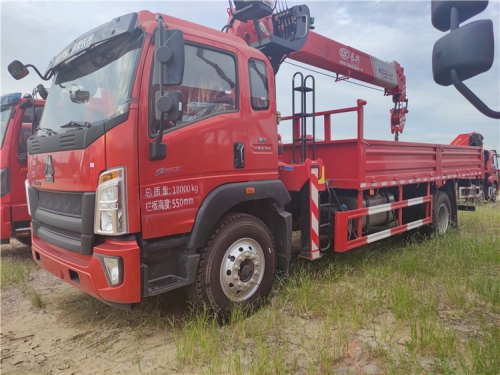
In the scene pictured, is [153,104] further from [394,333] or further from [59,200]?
[394,333]

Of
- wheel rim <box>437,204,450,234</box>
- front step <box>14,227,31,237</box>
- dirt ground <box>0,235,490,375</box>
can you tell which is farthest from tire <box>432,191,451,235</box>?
front step <box>14,227,31,237</box>

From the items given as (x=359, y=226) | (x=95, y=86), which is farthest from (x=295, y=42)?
(x=95, y=86)

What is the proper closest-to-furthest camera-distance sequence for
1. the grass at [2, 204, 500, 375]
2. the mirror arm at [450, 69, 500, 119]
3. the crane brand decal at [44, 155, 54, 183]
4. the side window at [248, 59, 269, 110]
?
the mirror arm at [450, 69, 500, 119] → the grass at [2, 204, 500, 375] → the crane brand decal at [44, 155, 54, 183] → the side window at [248, 59, 269, 110]

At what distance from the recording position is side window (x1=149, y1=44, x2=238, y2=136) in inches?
124

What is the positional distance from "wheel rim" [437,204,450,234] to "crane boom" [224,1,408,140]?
2639mm

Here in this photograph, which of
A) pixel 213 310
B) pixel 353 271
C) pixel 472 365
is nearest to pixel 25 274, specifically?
pixel 213 310

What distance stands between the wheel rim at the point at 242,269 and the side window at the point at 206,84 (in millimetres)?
1222

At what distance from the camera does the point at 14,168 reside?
18.0 ft

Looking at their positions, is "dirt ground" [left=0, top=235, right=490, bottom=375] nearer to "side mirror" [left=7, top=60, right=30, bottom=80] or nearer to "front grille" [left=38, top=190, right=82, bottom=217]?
"front grille" [left=38, top=190, right=82, bottom=217]

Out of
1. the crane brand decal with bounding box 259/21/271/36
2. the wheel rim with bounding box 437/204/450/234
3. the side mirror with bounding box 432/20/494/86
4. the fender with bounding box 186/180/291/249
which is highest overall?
the crane brand decal with bounding box 259/21/271/36

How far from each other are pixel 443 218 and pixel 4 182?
7.28 m

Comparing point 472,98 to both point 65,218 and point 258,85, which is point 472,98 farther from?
point 65,218

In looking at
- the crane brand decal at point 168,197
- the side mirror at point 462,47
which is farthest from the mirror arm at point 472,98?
the crane brand decal at point 168,197

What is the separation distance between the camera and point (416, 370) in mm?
2395
